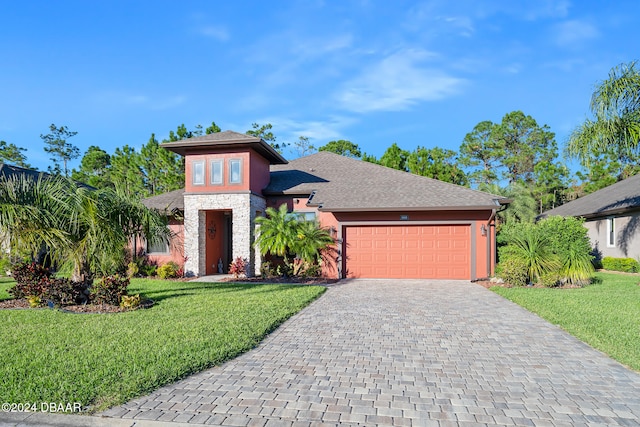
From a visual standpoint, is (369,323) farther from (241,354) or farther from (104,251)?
(104,251)

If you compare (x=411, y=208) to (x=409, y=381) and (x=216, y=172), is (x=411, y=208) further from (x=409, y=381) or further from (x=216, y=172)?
(x=409, y=381)

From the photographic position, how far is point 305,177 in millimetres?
17203

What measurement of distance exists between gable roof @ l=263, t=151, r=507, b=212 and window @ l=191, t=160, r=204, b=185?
104 inches

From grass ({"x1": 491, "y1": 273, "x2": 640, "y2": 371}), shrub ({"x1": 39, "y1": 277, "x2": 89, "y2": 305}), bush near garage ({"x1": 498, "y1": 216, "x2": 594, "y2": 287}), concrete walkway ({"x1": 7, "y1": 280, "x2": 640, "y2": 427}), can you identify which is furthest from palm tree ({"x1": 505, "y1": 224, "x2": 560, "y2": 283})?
shrub ({"x1": 39, "y1": 277, "x2": 89, "y2": 305})

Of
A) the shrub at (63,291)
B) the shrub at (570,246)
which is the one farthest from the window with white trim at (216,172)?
the shrub at (570,246)

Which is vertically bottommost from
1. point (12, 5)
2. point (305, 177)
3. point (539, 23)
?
point (305, 177)

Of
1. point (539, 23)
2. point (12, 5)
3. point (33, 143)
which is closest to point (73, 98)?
point (12, 5)

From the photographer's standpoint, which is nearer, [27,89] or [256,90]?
[27,89]

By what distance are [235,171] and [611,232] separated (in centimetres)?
1779

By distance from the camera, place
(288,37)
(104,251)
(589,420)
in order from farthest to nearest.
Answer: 1. (288,37)
2. (104,251)
3. (589,420)

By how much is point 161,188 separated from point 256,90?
46.8 ft

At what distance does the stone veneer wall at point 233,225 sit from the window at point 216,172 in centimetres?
54

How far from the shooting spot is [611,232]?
17953 mm

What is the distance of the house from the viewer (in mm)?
13430
